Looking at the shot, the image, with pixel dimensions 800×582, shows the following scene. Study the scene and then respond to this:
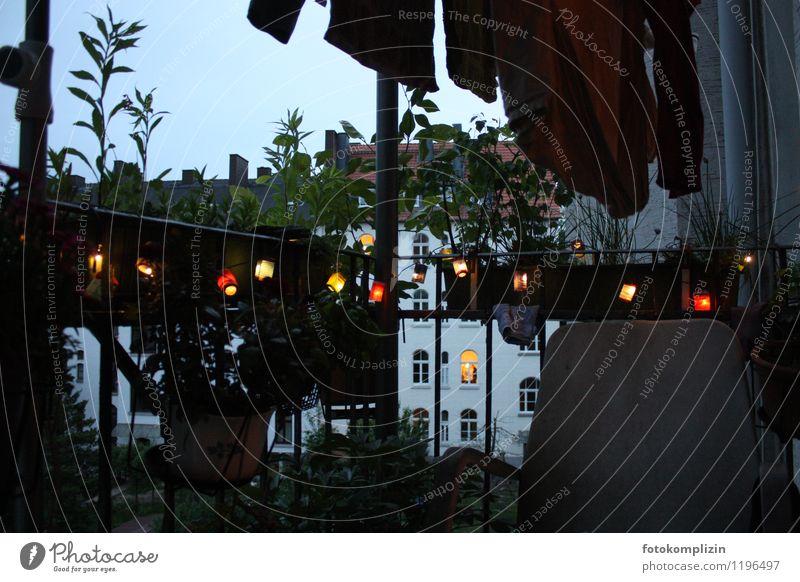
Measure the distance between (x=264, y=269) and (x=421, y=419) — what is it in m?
0.88

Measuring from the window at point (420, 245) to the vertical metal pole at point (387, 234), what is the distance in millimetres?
288

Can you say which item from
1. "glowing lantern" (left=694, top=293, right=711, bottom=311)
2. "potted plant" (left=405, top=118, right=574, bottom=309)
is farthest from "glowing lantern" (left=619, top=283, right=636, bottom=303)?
"potted plant" (left=405, top=118, right=574, bottom=309)

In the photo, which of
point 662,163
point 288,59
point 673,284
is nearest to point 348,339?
point 288,59

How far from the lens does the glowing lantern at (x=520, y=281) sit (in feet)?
8.59

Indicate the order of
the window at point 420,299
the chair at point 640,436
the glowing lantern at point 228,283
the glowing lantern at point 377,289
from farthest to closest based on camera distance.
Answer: the window at point 420,299 → the glowing lantern at point 377,289 → the glowing lantern at point 228,283 → the chair at point 640,436

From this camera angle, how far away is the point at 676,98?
6.44ft

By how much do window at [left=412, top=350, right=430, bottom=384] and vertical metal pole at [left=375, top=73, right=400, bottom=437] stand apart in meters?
0.22

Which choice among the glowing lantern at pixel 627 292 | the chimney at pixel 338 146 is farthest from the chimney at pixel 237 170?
the glowing lantern at pixel 627 292

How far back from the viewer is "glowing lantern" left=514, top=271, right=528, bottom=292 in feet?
8.59

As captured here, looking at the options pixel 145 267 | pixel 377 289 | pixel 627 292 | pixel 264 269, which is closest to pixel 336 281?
pixel 377 289

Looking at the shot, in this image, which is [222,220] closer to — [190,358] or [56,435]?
[190,358]

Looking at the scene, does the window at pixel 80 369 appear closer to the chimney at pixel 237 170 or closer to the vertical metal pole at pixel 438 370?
the chimney at pixel 237 170

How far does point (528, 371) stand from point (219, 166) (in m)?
1.64

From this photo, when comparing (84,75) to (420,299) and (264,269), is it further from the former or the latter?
(420,299)
